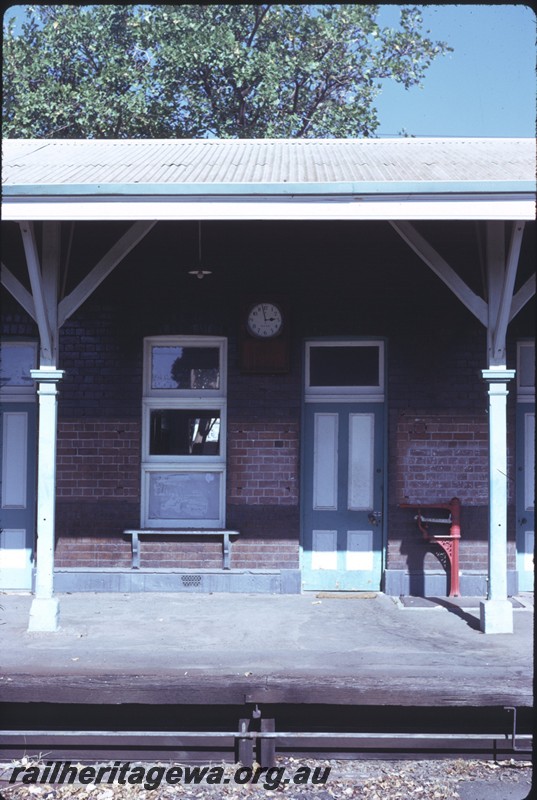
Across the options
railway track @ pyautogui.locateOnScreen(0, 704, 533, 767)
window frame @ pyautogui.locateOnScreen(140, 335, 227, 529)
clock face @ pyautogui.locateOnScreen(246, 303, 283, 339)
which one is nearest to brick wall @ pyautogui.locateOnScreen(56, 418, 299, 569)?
window frame @ pyautogui.locateOnScreen(140, 335, 227, 529)

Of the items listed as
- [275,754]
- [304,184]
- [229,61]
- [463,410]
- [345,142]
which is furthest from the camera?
[229,61]

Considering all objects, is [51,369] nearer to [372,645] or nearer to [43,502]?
[43,502]

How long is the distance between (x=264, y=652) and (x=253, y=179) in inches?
144

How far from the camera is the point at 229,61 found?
46.3 feet

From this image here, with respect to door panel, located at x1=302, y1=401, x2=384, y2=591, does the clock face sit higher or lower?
higher

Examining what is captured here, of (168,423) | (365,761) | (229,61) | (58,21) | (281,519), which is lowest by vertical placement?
(365,761)

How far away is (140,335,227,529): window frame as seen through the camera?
7527 mm

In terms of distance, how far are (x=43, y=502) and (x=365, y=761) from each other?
3.12 metres

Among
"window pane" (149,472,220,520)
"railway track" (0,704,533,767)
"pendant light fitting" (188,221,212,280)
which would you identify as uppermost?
"pendant light fitting" (188,221,212,280)

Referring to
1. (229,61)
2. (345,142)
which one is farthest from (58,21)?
(345,142)

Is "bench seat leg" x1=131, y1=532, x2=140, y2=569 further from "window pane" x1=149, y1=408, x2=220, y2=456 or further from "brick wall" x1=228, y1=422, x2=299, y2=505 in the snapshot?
"brick wall" x1=228, y1=422, x2=299, y2=505

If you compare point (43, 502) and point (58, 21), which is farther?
point (58, 21)

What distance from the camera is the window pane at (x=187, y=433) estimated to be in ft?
24.9

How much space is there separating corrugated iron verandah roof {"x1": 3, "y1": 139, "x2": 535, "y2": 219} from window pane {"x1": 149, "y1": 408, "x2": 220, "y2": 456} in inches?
100.0
